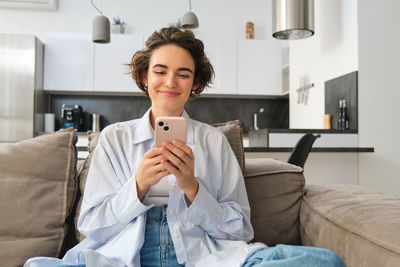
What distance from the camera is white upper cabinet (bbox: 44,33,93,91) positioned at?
189 inches

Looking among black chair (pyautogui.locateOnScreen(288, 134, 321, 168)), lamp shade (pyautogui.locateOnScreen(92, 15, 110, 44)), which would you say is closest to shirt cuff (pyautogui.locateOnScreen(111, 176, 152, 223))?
black chair (pyautogui.locateOnScreen(288, 134, 321, 168))

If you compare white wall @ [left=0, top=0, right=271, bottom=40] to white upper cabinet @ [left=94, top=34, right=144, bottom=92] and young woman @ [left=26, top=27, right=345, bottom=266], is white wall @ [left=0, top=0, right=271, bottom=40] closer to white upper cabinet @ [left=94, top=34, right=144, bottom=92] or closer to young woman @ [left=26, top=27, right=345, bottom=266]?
white upper cabinet @ [left=94, top=34, right=144, bottom=92]

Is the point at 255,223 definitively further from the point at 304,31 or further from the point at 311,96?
the point at 311,96

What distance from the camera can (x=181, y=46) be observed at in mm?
1258

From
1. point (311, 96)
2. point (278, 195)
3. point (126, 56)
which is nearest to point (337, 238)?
point (278, 195)

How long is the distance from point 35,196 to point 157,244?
17.1 inches

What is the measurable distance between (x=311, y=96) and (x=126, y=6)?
2730 mm

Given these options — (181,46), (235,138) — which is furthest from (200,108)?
(181,46)

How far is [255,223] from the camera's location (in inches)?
55.1

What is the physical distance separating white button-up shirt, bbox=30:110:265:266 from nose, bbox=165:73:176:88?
144 mm

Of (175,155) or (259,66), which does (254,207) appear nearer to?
(175,155)

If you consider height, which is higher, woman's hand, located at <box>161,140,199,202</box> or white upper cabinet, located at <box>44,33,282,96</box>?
white upper cabinet, located at <box>44,33,282,96</box>

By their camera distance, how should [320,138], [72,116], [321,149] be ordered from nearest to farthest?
[321,149], [320,138], [72,116]

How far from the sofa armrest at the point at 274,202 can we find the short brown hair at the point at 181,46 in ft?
1.26
